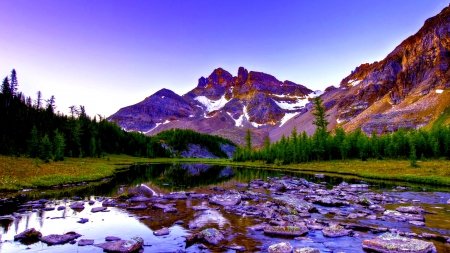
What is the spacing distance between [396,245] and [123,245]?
1511 cm

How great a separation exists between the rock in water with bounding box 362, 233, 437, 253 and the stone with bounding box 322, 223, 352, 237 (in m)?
2.28

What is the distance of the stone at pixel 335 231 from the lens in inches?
707

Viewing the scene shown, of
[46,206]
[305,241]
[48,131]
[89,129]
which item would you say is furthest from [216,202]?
[89,129]

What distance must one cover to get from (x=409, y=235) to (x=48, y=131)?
10168 centimetres

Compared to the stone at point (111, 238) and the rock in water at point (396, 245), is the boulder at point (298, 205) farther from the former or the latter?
the stone at point (111, 238)

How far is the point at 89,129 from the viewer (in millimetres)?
122938

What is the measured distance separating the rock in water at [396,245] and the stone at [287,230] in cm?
388

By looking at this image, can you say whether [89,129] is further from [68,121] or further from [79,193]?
[79,193]

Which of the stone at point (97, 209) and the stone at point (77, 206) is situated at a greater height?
the stone at point (77, 206)

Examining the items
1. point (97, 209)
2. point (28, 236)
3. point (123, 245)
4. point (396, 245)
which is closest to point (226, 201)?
point (97, 209)

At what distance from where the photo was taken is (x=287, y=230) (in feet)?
60.3

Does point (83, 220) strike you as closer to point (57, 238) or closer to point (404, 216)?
point (57, 238)

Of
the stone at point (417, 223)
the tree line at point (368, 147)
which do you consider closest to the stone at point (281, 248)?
the stone at point (417, 223)

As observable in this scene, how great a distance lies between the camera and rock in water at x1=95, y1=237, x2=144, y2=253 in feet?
49.3
